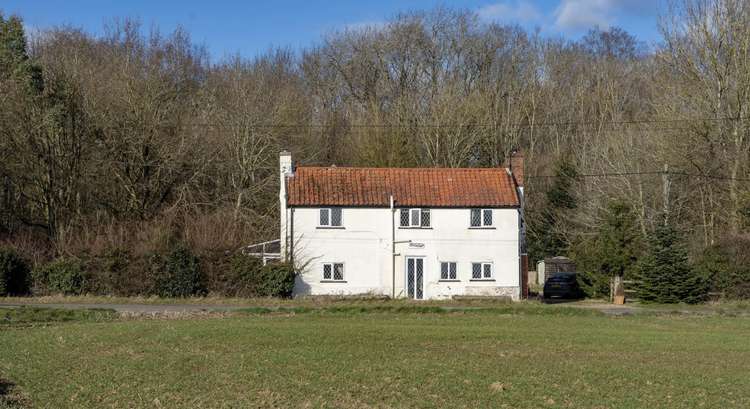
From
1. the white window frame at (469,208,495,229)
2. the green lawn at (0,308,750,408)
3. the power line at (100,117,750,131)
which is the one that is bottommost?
the green lawn at (0,308,750,408)

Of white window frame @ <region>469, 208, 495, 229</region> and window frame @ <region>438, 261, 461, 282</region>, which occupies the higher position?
white window frame @ <region>469, 208, 495, 229</region>

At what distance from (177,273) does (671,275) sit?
932 inches

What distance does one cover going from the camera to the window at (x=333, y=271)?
43531mm

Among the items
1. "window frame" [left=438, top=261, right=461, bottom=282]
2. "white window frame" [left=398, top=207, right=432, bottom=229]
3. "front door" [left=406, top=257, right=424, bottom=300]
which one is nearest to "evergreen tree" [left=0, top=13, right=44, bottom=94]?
"white window frame" [left=398, top=207, right=432, bottom=229]

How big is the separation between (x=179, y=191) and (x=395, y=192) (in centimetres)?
1661

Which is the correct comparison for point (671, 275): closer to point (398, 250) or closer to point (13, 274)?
point (398, 250)

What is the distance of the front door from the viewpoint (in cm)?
4359

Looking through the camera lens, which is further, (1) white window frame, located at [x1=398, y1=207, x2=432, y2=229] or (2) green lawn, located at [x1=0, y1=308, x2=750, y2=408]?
(1) white window frame, located at [x1=398, y1=207, x2=432, y2=229]

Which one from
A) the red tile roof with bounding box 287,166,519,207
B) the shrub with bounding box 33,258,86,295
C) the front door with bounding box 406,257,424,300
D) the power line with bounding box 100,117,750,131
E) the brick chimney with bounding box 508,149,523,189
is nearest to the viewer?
the shrub with bounding box 33,258,86,295

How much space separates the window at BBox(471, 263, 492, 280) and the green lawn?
1497 centimetres

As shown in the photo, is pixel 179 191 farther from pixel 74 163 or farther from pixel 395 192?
pixel 395 192

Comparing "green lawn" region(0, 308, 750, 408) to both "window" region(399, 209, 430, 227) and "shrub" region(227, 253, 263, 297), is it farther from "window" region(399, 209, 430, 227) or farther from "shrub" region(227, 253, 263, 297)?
"window" region(399, 209, 430, 227)

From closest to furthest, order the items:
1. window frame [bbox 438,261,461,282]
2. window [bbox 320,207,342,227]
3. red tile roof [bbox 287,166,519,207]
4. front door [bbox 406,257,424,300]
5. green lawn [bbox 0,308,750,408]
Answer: green lawn [bbox 0,308,750,408] < front door [bbox 406,257,424,300] < window frame [bbox 438,261,461,282] < window [bbox 320,207,342,227] < red tile roof [bbox 287,166,519,207]

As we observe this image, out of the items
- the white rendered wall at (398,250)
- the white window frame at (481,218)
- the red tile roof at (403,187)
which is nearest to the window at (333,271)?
the white rendered wall at (398,250)
